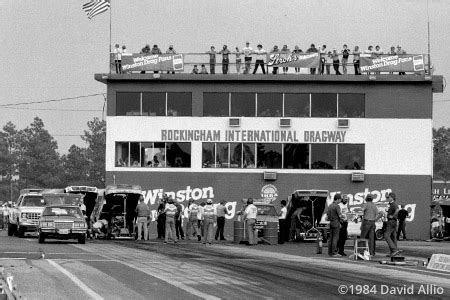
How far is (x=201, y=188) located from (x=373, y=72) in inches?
442

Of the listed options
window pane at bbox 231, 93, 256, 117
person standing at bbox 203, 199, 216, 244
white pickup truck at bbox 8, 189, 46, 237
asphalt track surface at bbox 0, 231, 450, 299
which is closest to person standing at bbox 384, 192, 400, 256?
asphalt track surface at bbox 0, 231, 450, 299

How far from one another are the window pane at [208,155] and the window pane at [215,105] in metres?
1.78

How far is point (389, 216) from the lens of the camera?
29859 mm

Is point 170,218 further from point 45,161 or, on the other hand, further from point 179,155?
point 45,161

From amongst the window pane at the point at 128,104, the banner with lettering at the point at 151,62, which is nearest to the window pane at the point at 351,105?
the banner with lettering at the point at 151,62

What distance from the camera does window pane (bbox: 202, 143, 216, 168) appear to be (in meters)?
57.1

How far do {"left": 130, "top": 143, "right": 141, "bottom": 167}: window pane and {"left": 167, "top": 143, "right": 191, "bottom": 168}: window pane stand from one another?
1.64 m

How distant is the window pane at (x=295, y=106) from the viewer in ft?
189

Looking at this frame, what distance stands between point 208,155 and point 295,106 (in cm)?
553

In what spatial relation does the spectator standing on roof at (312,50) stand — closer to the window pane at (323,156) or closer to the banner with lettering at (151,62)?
the window pane at (323,156)

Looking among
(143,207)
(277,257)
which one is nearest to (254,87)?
(143,207)

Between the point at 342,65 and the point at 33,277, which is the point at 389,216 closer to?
the point at 33,277

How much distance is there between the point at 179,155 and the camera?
2249 inches

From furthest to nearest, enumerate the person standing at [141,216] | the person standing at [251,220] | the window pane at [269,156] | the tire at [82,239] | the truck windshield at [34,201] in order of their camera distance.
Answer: the window pane at [269,156] < the truck windshield at [34,201] < the person standing at [141,216] < the person standing at [251,220] < the tire at [82,239]
